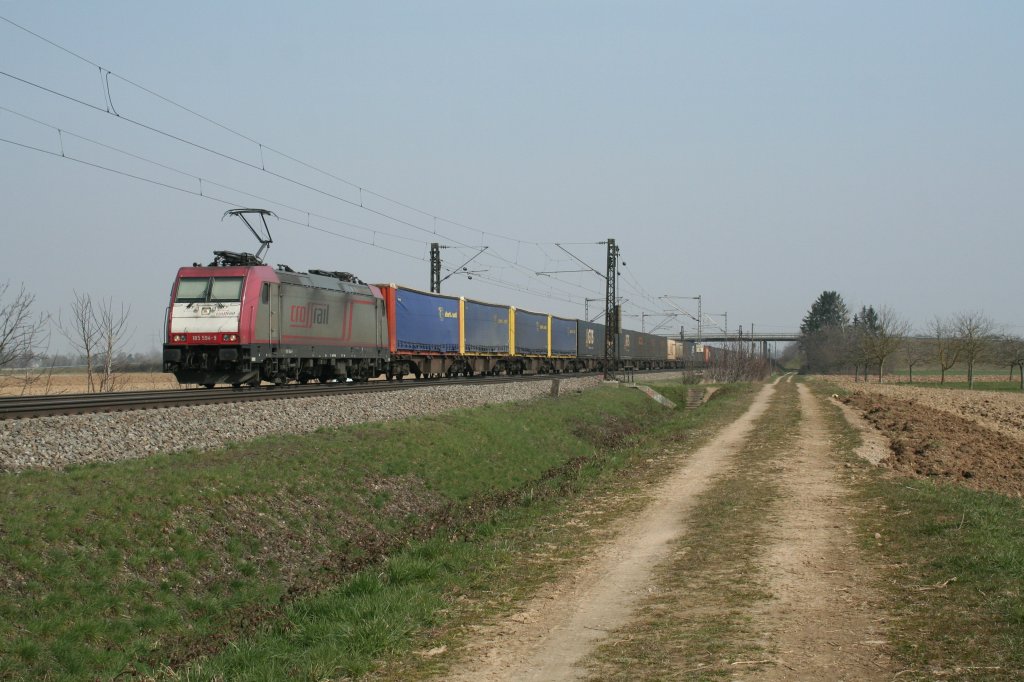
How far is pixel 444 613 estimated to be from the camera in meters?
7.53

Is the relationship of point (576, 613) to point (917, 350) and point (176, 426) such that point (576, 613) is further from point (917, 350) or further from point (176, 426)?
point (917, 350)

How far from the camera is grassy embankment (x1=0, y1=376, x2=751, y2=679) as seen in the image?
7.65 m

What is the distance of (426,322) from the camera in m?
38.1

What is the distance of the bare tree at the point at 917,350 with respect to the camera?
263 ft

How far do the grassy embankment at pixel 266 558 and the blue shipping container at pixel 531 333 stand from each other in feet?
105

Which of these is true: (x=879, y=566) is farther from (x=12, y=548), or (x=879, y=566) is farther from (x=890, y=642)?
(x=12, y=548)

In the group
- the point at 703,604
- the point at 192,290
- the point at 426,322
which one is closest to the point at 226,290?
the point at 192,290

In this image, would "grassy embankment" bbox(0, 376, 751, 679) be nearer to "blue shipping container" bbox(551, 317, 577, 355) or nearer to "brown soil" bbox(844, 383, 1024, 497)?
"brown soil" bbox(844, 383, 1024, 497)

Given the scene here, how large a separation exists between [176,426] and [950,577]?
42.6 ft

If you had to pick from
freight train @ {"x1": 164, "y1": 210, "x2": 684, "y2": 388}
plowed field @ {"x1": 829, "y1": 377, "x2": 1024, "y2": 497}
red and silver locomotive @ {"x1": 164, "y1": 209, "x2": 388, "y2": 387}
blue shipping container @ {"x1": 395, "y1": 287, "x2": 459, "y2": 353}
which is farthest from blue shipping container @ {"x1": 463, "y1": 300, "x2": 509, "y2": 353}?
plowed field @ {"x1": 829, "y1": 377, "x2": 1024, "y2": 497}

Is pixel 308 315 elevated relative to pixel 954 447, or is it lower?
elevated

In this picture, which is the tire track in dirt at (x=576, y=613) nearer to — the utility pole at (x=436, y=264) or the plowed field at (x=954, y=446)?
the plowed field at (x=954, y=446)

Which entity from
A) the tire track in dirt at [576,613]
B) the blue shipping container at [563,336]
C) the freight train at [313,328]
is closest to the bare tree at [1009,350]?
the blue shipping container at [563,336]

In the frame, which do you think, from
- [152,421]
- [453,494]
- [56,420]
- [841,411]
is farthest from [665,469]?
[841,411]
